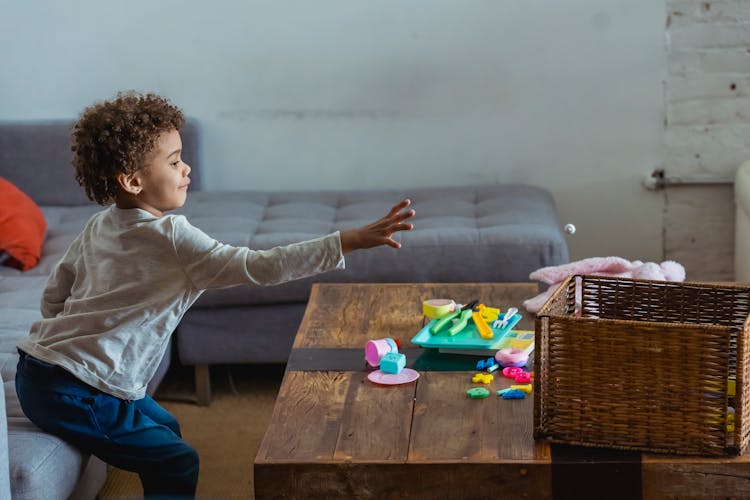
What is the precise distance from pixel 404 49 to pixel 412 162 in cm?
37

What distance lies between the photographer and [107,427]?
1.87m

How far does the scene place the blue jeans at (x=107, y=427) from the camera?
1857 mm

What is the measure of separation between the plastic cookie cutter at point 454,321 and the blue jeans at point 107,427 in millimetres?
500

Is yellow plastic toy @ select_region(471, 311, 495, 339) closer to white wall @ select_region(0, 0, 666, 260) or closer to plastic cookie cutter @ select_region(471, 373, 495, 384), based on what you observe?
plastic cookie cutter @ select_region(471, 373, 495, 384)

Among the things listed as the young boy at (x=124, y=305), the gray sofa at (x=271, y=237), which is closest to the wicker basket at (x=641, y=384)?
the young boy at (x=124, y=305)

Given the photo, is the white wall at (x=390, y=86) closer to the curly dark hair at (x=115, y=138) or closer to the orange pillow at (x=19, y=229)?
the orange pillow at (x=19, y=229)

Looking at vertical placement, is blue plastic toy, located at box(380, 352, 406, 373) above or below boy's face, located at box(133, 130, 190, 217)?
below

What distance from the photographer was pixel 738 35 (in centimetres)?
339

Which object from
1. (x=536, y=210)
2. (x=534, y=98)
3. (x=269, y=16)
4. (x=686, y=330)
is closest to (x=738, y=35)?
(x=534, y=98)

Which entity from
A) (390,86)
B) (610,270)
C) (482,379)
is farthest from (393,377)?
(390,86)

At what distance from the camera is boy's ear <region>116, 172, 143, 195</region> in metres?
1.88

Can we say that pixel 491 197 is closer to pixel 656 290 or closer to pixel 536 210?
pixel 536 210

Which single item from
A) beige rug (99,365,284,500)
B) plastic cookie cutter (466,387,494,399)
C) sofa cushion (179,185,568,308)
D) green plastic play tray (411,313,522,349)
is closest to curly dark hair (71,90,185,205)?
green plastic play tray (411,313,522,349)

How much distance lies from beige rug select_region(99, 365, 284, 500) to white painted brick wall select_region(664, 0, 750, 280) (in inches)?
56.1
